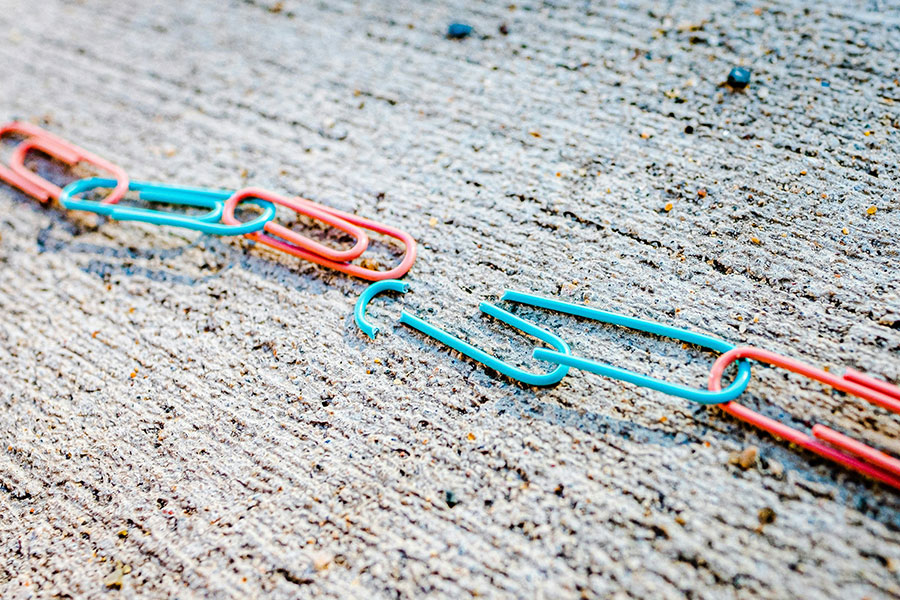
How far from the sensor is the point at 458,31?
9.11 ft

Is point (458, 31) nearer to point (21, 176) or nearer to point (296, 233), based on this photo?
point (296, 233)

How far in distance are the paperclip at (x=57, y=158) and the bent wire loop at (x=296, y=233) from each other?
0.58 metres

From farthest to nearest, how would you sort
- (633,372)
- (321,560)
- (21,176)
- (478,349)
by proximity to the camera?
(21,176)
(478,349)
(633,372)
(321,560)

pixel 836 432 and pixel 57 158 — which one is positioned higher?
pixel 57 158

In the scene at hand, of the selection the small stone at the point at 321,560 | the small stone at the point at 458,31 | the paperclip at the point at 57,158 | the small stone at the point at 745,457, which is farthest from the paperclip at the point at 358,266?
the small stone at the point at 745,457

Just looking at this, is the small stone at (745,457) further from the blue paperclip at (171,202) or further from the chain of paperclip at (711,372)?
the blue paperclip at (171,202)

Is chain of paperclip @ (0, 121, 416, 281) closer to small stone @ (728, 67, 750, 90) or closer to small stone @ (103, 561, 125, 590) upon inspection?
small stone @ (103, 561, 125, 590)

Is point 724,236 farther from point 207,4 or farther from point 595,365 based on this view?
point 207,4

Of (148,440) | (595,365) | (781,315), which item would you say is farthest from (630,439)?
(148,440)

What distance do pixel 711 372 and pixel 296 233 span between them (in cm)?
163

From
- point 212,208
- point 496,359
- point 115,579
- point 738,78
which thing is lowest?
point 115,579

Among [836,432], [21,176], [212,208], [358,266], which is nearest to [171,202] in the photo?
[212,208]

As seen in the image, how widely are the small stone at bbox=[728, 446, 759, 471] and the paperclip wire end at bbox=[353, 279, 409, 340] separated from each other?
1.22m

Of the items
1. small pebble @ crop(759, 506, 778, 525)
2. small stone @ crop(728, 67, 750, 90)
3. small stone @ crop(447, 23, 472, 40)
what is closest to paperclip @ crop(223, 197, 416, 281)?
small stone @ crop(447, 23, 472, 40)
